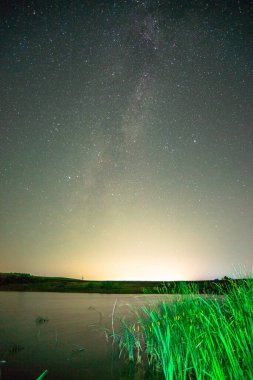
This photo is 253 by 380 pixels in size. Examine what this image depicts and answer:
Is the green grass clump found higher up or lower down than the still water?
higher up

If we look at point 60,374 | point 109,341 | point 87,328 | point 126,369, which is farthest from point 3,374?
point 87,328

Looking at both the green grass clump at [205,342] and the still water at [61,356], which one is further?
the still water at [61,356]

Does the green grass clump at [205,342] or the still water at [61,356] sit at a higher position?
the green grass clump at [205,342]

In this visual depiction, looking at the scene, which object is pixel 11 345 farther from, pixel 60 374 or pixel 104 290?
pixel 104 290

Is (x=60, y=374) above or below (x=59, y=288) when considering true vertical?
below

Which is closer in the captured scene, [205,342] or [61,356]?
[205,342]

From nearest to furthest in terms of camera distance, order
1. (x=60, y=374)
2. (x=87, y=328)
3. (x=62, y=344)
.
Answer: (x=60, y=374) → (x=62, y=344) → (x=87, y=328)

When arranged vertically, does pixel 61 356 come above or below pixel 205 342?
below

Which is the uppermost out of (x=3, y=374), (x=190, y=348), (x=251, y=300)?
(x=251, y=300)

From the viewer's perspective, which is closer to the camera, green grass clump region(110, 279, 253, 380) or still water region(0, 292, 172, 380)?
green grass clump region(110, 279, 253, 380)

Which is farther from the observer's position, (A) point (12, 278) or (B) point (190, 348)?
(A) point (12, 278)

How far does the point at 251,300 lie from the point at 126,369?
3.02 metres

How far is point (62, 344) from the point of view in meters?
10.2

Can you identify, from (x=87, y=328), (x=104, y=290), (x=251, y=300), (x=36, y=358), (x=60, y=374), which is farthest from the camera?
(x=104, y=290)
